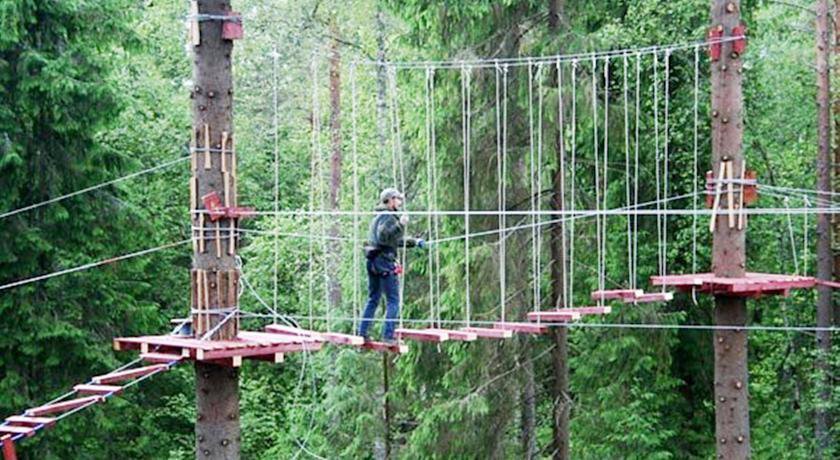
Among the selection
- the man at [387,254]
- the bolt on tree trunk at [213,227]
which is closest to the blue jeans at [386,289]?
the man at [387,254]

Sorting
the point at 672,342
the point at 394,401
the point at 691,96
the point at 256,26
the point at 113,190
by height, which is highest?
the point at 256,26

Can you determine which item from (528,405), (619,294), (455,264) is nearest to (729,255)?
(619,294)

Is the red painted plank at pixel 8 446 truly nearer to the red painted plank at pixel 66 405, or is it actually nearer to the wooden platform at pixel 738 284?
the red painted plank at pixel 66 405

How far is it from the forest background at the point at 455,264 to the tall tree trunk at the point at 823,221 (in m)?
0.22

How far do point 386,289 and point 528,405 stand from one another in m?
4.67

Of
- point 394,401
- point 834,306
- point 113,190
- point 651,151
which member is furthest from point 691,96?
point 113,190

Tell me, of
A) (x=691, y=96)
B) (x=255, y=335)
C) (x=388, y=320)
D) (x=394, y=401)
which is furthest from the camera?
(x=394, y=401)

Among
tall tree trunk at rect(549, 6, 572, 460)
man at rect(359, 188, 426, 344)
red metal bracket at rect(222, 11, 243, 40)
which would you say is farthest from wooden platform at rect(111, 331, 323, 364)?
tall tree trunk at rect(549, 6, 572, 460)

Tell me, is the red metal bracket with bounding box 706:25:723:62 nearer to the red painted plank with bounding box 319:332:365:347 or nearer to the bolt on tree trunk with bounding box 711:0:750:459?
the bolt on tree trunk with bounding box 711:0:750:459

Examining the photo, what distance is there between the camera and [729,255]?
7.21m

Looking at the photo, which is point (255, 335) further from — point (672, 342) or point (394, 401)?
point (394, 401)

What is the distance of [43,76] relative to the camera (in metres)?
10.7

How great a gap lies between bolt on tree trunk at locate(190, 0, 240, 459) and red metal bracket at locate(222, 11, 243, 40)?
3 centimetres

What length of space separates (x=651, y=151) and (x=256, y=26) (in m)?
8.01
